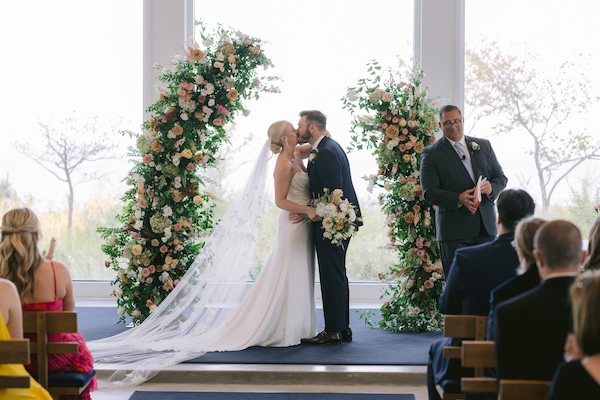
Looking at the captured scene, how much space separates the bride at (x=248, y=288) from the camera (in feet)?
22.3

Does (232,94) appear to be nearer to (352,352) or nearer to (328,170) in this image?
(328,170)

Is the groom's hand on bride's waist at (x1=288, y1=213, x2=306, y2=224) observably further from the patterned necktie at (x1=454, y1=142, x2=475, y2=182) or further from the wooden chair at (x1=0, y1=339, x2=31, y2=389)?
the wooden chair at (x1=0, y1=339, x2=31, y2=389)

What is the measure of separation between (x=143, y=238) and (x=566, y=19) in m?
4.88

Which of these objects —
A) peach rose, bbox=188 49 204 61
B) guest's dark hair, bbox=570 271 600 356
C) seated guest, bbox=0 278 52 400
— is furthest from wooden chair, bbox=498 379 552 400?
peach rose, bbox=188 49 204 61

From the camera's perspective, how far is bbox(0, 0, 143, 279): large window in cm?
961

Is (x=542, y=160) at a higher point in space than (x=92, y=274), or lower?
higher

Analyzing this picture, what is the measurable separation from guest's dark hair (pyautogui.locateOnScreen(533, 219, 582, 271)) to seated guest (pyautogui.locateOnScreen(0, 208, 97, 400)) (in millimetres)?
2511

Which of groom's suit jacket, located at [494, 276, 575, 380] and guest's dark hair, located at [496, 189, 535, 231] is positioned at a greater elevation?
guest's dark hair, located at [496, 189, 535, 231]

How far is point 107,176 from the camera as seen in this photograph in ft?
31.7

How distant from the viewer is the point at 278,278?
22.6ft

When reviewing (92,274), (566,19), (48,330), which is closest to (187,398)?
(48,330)

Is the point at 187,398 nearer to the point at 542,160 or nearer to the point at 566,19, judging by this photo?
the point at 542,160

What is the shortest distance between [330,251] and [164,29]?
3.63m

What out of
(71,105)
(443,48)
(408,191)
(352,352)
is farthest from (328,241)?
(71,105)
